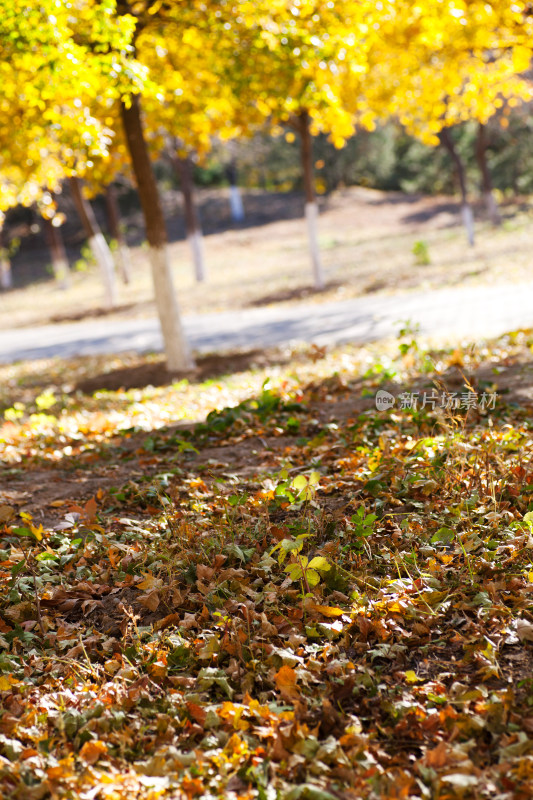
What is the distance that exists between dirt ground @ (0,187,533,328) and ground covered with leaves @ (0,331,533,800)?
11924 millimetres

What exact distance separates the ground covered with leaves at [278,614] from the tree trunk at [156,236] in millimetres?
4435

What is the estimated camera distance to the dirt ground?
17.6 metres

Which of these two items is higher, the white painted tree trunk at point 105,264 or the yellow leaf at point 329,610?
the white painted tree trunk at point 105,264

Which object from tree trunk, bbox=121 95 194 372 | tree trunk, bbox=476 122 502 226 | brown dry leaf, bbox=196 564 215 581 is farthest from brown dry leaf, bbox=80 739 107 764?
tree trunk, bbox=476 122 502 226

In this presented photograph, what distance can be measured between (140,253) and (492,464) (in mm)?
31992

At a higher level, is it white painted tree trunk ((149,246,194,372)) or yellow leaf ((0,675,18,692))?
white painted tree trunk ((149,246,194,372))

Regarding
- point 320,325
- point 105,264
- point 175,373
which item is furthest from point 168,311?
point 105,264

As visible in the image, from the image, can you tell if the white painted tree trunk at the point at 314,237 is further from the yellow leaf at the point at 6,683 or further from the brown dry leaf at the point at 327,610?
the yellow leaf at the point at 6,683

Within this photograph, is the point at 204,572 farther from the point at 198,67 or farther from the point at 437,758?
the point at 198,67

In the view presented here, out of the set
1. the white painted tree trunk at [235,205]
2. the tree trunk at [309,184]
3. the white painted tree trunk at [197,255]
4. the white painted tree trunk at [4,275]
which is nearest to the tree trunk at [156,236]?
the tree trunk at [309,184]

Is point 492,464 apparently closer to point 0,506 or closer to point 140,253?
point 0,506

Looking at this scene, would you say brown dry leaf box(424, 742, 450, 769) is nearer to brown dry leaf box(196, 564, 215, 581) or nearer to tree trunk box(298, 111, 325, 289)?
brown dry leaf box(196, 564, 215, 581)

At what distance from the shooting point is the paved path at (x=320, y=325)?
35.4 ft

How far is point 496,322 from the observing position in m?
10.2
